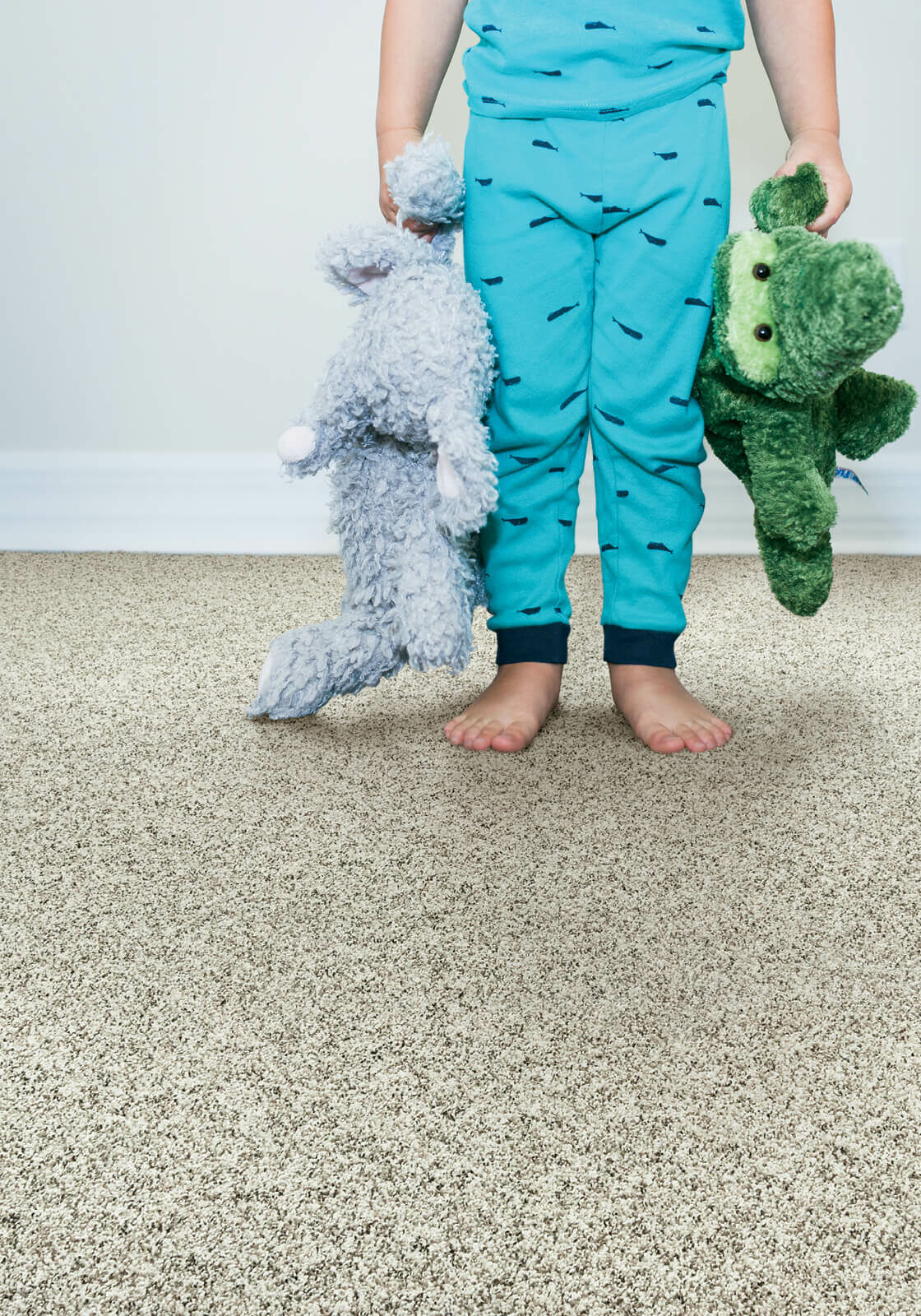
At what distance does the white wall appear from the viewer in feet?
4.37

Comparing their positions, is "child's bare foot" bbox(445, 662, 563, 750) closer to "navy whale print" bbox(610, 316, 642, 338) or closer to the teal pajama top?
"navy whale print" bbox(610, 316, 642, 338)

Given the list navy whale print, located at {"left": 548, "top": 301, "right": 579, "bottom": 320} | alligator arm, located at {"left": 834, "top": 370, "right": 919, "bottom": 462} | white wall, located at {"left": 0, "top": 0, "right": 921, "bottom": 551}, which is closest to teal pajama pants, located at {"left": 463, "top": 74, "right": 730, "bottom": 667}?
navy whale print, located at {"left": 548, "top": 301, "right": 579, "bottom": 320}

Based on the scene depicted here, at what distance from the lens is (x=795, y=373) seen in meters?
0.73

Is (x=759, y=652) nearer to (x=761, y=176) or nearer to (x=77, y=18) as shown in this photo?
(x=761, y=176)

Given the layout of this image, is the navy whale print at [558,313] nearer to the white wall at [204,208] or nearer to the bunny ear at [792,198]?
the bunny ear at [792,198]

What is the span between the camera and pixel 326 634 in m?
0.85

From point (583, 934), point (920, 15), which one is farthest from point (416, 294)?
point (920, 15)

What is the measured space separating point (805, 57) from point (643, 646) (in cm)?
48

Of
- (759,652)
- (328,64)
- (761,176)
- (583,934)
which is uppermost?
(328,64)

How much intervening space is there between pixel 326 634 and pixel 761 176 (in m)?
0.88

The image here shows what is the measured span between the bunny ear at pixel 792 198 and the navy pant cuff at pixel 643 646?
1.02 ft

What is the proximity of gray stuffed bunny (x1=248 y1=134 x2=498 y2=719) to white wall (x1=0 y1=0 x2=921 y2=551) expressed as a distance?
2.02 feet

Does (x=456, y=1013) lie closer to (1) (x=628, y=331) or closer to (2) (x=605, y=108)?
(1) (x=628, y=331)

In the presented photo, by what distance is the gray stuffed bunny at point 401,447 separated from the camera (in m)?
0.74
